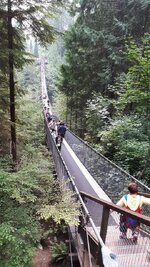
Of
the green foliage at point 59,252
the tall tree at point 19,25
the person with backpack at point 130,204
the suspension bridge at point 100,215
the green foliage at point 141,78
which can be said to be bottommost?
the green foliage at point 59,252

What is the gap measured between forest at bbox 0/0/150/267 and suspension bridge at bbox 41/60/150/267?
43 centimetres

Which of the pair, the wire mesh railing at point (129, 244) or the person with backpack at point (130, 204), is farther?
the person with backpack at point (130, 204)

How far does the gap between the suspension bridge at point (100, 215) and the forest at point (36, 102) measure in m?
0.43

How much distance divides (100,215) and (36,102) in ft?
21.5

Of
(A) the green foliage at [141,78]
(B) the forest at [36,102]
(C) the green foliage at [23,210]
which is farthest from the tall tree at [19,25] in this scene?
(A) the green foliage at [141,78]

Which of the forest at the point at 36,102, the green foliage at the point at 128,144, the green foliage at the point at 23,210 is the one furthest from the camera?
the green foliage at the point at 128,144

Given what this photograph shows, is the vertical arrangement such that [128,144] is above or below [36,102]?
below

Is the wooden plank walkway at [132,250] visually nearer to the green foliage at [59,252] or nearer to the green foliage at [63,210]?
the green foliage at [63,210]

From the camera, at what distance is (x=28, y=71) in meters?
50.1

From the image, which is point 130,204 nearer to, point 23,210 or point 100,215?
point 100,215

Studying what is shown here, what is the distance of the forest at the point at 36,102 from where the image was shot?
4410 mm

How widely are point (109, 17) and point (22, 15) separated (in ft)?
28.7

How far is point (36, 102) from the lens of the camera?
10633mm

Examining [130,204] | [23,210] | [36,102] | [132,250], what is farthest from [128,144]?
[132,250]
